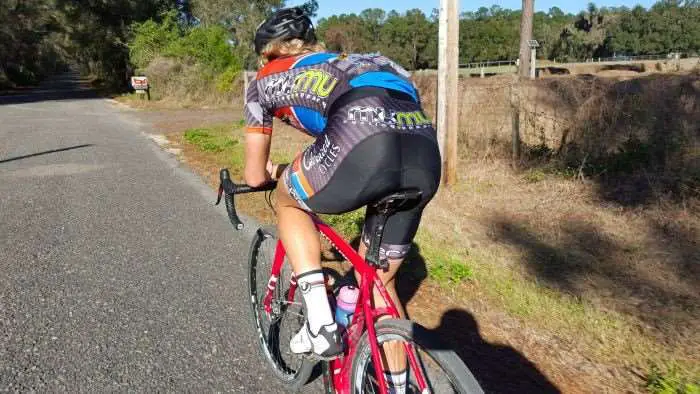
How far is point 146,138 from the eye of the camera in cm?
1479

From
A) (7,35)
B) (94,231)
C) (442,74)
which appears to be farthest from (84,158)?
(7,35)

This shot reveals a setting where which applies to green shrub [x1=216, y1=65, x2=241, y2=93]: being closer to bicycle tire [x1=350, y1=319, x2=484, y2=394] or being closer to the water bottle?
the water bottle

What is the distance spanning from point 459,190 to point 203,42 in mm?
24828

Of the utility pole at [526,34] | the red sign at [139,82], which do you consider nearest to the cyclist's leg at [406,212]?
the utility pole at [526,34]

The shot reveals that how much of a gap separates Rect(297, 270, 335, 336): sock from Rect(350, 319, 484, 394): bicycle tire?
8.1 inches

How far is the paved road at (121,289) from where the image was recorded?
3174 mm

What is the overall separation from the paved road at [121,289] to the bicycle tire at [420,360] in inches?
36.6

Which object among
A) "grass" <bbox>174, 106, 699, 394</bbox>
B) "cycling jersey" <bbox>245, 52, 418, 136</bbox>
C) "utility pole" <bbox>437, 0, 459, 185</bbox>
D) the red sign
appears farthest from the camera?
the red sign

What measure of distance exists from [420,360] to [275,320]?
141 cm

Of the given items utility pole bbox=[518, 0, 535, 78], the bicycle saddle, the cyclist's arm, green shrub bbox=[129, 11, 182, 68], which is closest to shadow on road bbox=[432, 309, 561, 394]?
the bicycle saddle

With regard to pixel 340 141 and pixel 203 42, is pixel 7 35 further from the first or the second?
pixel 340 141

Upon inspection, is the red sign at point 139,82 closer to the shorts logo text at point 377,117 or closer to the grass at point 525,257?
the grass at point 525,257

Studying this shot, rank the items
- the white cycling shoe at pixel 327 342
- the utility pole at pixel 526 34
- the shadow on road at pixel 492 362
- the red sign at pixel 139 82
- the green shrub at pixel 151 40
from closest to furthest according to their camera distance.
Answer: the white cycling shoe at pixel 327 342 → the shadow on road at pixel 492 362 → the utility pole at pixel 526 34 → the red sign at pixel 139 82 → the green shrub at pixel 151 40

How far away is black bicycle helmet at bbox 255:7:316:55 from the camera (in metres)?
2.46
